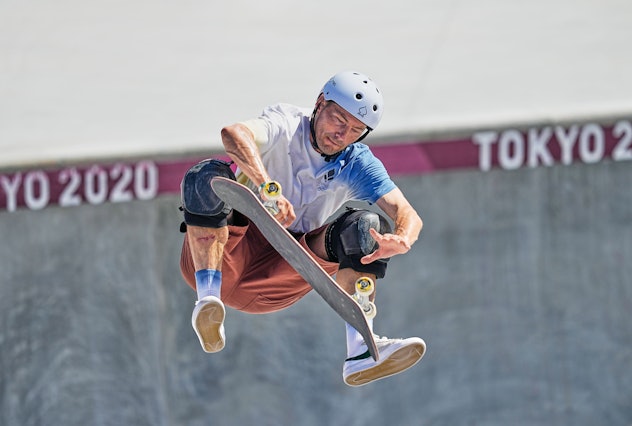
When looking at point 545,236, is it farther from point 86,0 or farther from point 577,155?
point 86,0

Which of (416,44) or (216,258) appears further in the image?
(416,44)

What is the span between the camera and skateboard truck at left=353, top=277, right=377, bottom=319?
7312 mm

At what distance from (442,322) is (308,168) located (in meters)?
5.05

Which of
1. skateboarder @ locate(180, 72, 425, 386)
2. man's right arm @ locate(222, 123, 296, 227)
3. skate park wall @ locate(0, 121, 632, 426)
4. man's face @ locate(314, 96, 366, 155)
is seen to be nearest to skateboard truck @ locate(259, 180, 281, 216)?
man's right arm @ locate(222, 123, 296, 227)

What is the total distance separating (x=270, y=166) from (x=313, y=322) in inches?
200

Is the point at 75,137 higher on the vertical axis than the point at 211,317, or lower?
lower

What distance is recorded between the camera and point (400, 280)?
1223 cm

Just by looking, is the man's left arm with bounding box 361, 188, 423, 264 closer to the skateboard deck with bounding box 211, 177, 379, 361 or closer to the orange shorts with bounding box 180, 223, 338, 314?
the skateboard deck with bounding box 211, 177, 379, 361

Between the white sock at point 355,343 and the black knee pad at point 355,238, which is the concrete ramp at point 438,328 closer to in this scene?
the white sock at point 355,343

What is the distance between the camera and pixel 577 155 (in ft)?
40.3

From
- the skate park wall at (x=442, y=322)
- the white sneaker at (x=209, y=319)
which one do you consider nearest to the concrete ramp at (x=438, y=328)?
the skate park wall at (x=442, y=322)

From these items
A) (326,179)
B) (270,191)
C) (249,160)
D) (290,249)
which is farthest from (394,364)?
(249,160)

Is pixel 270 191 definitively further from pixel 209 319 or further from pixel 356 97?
pixel 209 319

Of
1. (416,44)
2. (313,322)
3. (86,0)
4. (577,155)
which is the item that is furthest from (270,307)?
(86,0)
